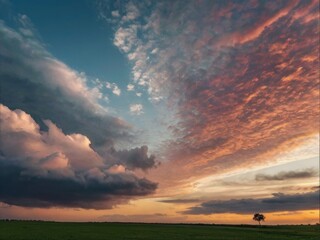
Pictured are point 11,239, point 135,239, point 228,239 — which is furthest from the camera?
point 228,239

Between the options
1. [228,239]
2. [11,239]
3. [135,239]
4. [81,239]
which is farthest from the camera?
[228,239]

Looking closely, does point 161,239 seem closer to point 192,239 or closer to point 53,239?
point 192,239

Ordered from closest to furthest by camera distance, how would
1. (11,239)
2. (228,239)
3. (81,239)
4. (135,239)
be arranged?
(11,239) < (81,239) < (135,239) < (228,239)

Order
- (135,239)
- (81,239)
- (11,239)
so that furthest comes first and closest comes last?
(135,239) < (81,239) < (11,239)

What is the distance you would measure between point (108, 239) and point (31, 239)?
13224 millimetres

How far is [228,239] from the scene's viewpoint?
69688 mm

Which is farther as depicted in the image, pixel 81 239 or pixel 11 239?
pixel 81 239

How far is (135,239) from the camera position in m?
63.2

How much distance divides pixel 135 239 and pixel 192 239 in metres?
11.8

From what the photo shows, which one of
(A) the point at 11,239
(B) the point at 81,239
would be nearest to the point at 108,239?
Answer: (B) the point at 81,239

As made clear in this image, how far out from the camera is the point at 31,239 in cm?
5691

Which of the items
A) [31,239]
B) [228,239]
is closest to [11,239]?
[31,239]

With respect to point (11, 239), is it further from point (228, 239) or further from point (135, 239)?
point (228, 239)

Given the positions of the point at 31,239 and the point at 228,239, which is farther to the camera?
the point at 228,239
